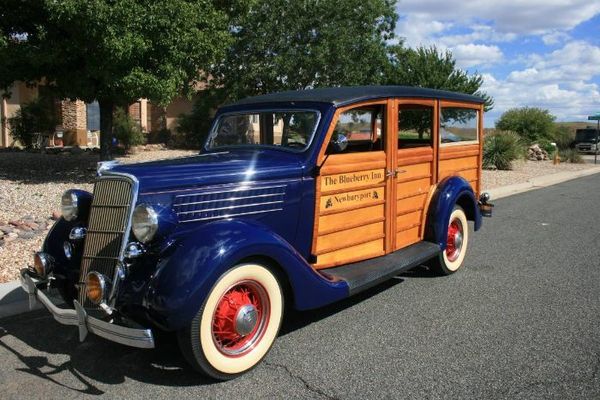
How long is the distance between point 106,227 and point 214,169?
799mm

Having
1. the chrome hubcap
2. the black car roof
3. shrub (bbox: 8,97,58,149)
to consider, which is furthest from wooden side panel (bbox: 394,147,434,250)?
shrub (bbox: 8,97,58,149)

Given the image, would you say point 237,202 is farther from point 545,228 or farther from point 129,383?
point 545,228

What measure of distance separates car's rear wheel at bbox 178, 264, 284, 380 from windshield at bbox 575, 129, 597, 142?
3345 centimetres

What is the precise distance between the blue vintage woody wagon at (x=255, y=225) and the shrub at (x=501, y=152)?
13.6 metres

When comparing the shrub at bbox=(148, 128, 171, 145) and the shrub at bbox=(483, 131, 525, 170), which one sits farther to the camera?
the shrub at bbox=(148, 128, 171, 145)

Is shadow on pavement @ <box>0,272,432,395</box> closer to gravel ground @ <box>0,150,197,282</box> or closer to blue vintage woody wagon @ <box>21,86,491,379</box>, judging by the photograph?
blue vintage woody wagon @ <box>21,86,491,379</box>

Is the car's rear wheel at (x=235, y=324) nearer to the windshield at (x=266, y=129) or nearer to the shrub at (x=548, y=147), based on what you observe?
the windshield at (x=266, y=129)

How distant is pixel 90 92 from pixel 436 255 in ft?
25.0

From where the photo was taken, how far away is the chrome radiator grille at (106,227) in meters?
3.29

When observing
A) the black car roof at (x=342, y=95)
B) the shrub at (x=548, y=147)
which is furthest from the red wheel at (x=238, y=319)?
the shrub at (x=548, y=147)

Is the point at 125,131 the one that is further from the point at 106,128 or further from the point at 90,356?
the point at 90,356

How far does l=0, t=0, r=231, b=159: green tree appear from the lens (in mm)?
8375

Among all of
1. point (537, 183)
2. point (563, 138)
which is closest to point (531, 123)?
point (563, 138)

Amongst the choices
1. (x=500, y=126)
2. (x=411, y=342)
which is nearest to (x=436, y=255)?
(x=411, y=342)
